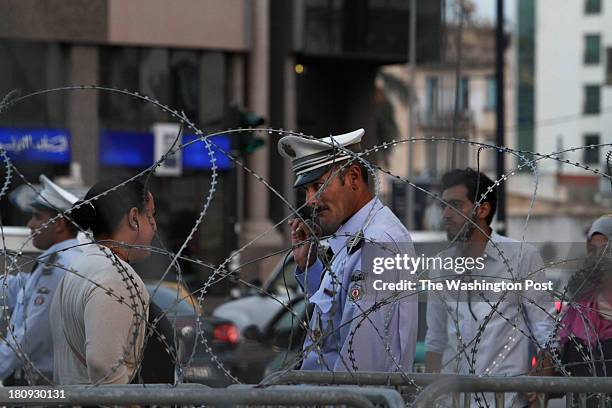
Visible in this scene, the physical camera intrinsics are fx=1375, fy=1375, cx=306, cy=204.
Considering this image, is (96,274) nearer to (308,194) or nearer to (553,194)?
(308,194)

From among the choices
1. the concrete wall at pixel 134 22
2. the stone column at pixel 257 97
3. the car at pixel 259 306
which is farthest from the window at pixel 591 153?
the car at pixel 259 306

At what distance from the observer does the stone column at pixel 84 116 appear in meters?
23.4

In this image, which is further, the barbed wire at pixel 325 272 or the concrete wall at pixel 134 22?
the concrete wall at pixel 134 22

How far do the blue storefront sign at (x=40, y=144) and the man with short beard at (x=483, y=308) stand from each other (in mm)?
17739

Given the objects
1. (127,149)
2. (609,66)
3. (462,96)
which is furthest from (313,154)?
(609,66)

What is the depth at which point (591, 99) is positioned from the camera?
63219 mm

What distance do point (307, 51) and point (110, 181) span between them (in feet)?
72.9

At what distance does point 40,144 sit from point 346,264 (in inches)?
738

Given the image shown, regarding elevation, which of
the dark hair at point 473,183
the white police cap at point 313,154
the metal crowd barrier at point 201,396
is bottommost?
the metal crowd barrier at point 201,396

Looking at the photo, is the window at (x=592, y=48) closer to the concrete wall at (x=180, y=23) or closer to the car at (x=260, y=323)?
the concrete wall at (x=180, y=23)

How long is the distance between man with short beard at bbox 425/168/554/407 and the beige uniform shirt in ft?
3.30

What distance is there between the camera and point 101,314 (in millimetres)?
4262

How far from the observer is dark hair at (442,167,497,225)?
526 cm

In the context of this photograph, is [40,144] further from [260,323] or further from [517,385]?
[517,385]
